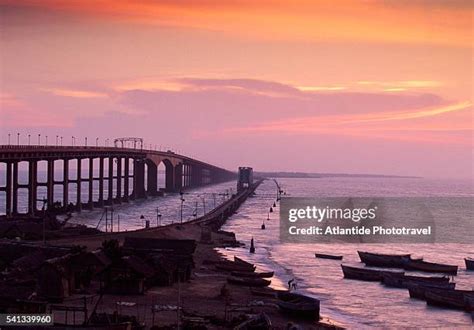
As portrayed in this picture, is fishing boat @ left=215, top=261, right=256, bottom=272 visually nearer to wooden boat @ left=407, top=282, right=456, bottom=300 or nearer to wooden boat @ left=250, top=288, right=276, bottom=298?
wooden boat @ left=250, top=288, right=276, bottom=298

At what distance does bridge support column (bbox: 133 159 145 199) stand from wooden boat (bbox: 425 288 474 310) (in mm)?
115765

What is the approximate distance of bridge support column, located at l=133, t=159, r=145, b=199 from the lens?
160m

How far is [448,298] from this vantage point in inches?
1773

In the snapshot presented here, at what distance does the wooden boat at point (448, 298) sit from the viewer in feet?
146

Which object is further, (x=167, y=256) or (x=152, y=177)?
(x=152, y=177)

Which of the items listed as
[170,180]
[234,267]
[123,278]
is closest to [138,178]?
[170,180]

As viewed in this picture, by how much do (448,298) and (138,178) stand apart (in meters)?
122

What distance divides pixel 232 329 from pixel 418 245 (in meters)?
61.1

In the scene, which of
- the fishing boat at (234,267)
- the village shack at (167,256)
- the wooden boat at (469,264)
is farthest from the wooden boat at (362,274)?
the wooden boat at (469,264)

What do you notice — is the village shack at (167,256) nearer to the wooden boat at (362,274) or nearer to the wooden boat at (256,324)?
the wooden boat at (256,324)

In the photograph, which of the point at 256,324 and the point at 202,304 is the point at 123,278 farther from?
the point at 256,324

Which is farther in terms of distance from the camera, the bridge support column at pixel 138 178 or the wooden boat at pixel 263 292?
the bridge support column at pixel 138 178

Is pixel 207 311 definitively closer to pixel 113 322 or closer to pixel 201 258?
pixel 113 322

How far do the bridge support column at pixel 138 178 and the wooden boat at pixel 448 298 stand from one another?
380 feet
